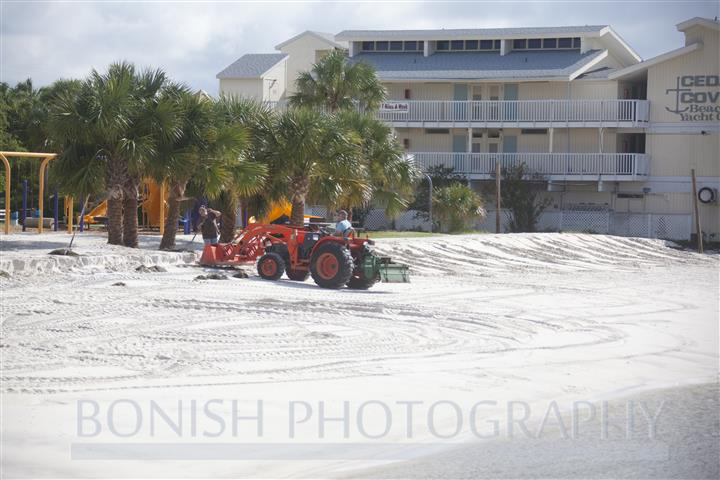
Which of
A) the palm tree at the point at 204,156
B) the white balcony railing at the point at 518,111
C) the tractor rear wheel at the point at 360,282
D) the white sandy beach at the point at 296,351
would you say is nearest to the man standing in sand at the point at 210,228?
the white sandy beach at the point at 296,351

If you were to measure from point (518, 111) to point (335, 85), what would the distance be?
42.0 ft

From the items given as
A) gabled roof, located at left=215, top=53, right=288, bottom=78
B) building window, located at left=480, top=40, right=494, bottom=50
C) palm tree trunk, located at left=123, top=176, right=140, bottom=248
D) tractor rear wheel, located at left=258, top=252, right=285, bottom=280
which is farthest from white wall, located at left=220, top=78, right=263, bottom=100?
tractor rear wheel, located at left=258, top=252, right=285, bottom=280

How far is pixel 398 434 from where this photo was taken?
9.09 meters

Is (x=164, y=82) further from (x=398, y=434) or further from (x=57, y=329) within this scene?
(x=398, y=434)

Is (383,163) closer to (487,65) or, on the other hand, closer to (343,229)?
(343,229)

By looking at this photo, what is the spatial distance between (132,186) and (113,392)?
14.7m

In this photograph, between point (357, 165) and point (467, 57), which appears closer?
point (357, 165)

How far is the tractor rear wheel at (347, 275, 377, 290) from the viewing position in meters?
19.6

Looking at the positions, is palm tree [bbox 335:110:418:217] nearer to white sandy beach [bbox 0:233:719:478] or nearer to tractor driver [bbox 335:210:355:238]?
white sandy beach [bbox 0:233:719:478]

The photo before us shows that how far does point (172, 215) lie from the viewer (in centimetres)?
2506

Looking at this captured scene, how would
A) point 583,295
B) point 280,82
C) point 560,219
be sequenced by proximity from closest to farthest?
1. point 583,295
2. point 560,219
3. point 280,82

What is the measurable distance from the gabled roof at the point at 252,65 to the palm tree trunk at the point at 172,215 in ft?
96.8

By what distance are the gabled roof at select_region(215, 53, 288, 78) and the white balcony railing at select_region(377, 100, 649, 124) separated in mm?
8821

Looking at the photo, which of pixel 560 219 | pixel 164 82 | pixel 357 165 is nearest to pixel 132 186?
pixel 164 82
